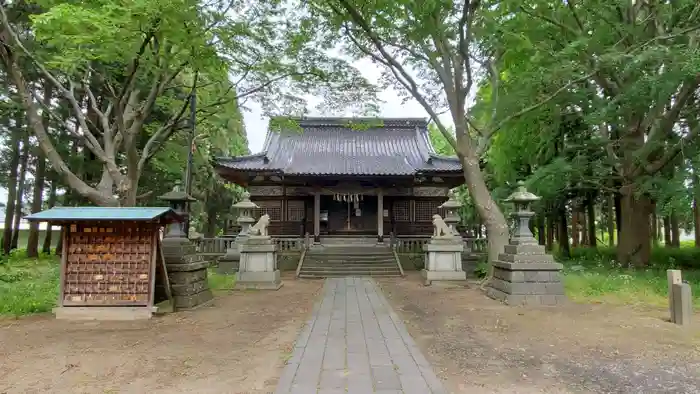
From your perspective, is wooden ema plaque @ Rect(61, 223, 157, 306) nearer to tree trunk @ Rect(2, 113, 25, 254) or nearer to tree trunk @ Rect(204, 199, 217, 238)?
tree trunk @ Rect(2, 113, 25, 254)

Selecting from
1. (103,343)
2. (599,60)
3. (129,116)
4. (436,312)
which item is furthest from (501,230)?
(129,116)

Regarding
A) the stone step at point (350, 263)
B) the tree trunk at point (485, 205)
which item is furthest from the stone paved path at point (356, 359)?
the stone step at point (350, 263)

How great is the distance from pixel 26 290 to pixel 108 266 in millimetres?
3999

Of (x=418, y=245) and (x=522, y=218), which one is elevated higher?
(x=522, y=218)

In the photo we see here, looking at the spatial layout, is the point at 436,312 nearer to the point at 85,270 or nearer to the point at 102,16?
the point at 85,270

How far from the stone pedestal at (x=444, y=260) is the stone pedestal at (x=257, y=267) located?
4738mm

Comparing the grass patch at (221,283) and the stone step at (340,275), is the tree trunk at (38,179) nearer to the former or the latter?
the grass patch at (221,283)

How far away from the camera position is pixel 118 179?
9453 millimetres

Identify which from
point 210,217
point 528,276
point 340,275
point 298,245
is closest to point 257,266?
point 340,275

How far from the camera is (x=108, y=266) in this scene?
279 inches

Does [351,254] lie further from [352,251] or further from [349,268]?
[349,268]

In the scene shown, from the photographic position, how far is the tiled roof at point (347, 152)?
19.2 meters

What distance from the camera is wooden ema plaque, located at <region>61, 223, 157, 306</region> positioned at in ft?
23.0

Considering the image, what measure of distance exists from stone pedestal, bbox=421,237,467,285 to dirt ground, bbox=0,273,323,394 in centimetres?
566
